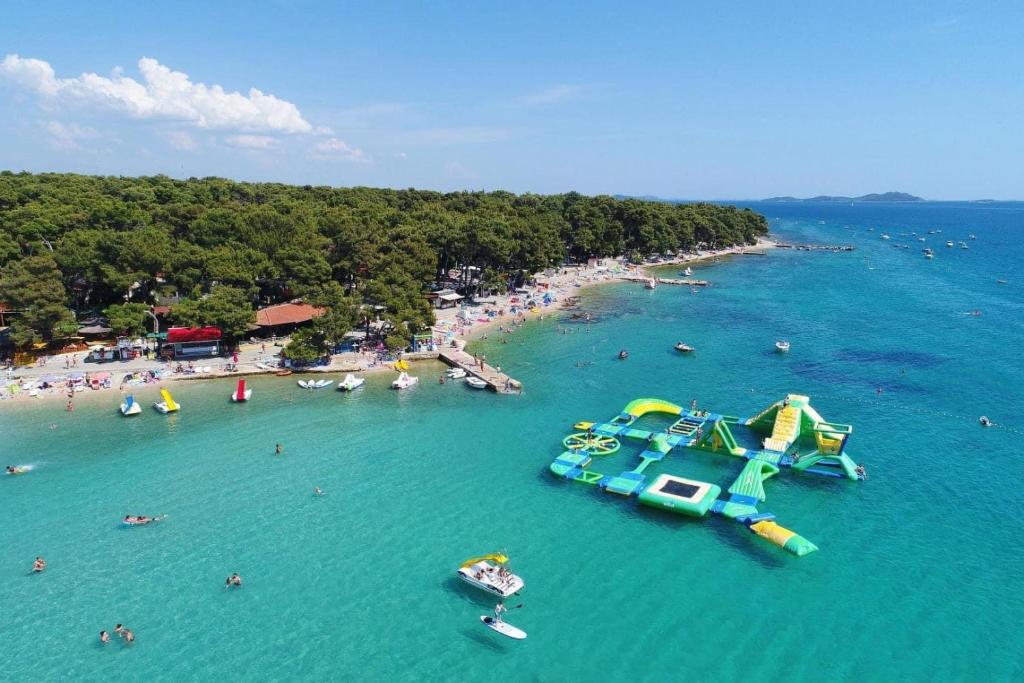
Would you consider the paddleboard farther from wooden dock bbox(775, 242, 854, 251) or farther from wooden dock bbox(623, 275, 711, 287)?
wooden dock bbox(775, 242, 854, 251)

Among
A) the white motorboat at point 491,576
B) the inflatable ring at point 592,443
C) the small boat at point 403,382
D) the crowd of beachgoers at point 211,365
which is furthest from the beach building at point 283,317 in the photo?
the white motorboat at point 491,576

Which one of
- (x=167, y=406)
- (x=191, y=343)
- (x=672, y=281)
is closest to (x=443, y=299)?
(x=191, y=343)

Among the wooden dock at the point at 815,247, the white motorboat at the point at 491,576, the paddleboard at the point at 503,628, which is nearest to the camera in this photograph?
the paddleboard at the point at 503,628

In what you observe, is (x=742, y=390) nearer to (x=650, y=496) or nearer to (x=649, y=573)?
(x=650, y=496)

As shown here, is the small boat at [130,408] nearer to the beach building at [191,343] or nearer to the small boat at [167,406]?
the small boat at [167,406]

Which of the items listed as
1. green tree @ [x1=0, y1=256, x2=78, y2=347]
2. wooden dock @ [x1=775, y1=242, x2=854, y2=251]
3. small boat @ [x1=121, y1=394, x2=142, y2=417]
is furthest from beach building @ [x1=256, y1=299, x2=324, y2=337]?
wooden dock @ [x1=775, y1=242, x2=854, y2=251]
